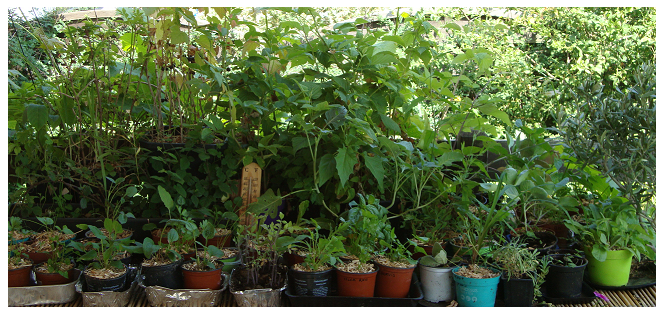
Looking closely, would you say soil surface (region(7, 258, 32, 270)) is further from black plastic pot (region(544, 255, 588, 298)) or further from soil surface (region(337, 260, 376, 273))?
black plastic pot (region(544, 255, 588, 298))

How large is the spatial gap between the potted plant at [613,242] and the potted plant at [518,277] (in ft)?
0.79

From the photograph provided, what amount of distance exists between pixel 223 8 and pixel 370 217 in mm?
933

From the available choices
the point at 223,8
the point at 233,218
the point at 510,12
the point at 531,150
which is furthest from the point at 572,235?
the point at 510,12

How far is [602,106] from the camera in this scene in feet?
4.88

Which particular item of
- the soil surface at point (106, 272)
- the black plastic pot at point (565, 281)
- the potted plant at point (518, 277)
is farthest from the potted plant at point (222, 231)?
the black plastic pot at point (565, 281)

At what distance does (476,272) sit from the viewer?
136 cm

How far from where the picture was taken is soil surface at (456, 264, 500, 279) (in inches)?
52.4

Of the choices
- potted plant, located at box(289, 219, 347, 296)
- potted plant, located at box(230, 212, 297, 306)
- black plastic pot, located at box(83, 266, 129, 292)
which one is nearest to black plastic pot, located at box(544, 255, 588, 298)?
potted plant, located at box(289, 219, 347, 296)

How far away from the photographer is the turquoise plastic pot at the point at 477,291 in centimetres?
131

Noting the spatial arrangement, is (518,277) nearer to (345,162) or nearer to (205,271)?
(345,162)

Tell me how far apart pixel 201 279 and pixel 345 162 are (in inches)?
21.4

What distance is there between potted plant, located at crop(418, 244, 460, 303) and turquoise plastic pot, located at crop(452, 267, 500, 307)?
0.04 meters

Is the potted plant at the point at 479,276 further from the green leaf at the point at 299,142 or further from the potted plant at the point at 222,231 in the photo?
the potted plant at the point at 222,231

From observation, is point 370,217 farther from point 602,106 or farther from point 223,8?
point 223,8
